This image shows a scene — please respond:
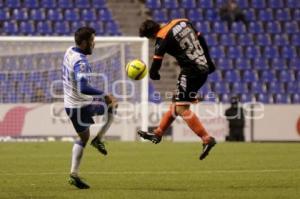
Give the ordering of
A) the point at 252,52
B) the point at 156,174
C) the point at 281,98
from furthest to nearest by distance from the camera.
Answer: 1. the point at 252,52
2. the point at 281,98
3. the point at 156,174

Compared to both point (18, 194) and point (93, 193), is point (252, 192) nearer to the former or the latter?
point (93, 193)

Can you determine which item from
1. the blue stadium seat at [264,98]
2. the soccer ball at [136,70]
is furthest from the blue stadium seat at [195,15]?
the soccer ball at [136,70]

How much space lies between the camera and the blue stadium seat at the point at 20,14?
2780 centimetres

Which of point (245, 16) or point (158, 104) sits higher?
point (245, 16)

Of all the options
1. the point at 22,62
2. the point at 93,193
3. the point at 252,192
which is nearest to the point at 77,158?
the point at 93,193

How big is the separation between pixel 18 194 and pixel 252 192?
2.72 m

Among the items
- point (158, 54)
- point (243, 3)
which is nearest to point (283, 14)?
point (243, 3)

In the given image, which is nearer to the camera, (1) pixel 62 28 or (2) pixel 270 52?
(1) pixel 62 28

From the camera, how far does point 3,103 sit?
21.8 metres

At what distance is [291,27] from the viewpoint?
2938cm

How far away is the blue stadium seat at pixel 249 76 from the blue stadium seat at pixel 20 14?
26.4ft

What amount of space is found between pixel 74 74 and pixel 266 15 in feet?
69.0

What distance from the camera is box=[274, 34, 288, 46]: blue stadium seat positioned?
29.0 m

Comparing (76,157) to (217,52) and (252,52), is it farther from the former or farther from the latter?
(252,52)
